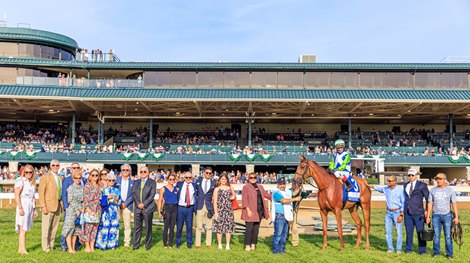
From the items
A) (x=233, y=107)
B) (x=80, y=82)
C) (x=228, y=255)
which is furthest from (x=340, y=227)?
(x=80, y=82)

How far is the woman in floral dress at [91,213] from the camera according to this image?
866 cm

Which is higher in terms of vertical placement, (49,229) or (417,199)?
(417,199)

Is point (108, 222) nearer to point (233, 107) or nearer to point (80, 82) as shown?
point (233, 107)

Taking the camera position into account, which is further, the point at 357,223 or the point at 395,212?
the point at 357,223

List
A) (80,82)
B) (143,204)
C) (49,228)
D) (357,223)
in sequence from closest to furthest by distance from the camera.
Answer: (49,228)
(143,204)
(357,223)
(80,82)

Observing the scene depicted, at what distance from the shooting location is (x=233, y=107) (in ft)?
108

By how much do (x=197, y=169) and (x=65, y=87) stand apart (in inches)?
470

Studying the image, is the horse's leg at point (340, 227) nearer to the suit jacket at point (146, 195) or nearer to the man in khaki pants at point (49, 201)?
the suit jacket at point (146, 195)

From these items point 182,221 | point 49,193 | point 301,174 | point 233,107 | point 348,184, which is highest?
point 233,107

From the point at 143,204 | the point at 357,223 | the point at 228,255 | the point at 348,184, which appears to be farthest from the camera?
the point at 357,223

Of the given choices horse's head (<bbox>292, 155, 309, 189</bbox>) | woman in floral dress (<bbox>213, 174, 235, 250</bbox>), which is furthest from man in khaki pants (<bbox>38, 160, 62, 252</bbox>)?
horse's head (<bbox>292, 155, 309, 189</bbox>)

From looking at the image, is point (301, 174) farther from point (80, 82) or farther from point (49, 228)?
point (80, 82)

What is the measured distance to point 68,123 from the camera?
39594 millimetres

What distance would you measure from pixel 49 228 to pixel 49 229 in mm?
31
